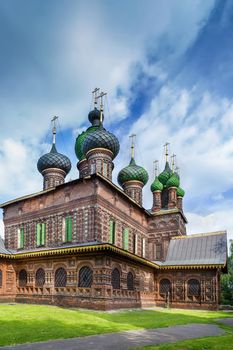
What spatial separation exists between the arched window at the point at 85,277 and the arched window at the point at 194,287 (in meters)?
10.3

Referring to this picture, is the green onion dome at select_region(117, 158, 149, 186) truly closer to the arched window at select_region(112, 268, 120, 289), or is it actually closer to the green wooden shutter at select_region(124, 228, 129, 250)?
the green wooden shutter at select_region(124, 228, 129, 250)

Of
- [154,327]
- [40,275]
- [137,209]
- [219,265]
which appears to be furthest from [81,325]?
[137,209]

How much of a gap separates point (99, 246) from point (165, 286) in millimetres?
11766

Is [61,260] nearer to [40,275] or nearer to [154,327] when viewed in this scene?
[40,275]

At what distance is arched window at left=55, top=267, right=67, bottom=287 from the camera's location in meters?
20.5

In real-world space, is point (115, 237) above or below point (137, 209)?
below

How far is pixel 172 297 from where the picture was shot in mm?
26422

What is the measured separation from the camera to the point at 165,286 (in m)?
27.3

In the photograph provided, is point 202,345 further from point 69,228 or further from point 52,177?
point 52,177

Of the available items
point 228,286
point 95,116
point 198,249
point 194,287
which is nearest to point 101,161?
point 95,116

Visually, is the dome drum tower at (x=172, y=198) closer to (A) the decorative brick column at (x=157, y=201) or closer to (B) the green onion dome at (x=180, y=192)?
(A) the decorative brick column at (x=157, y=201)

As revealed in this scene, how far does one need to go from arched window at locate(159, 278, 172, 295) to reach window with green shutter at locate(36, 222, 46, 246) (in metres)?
10.5

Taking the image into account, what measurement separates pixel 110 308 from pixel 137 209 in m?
11.6

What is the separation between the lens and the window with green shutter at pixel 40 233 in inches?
967
